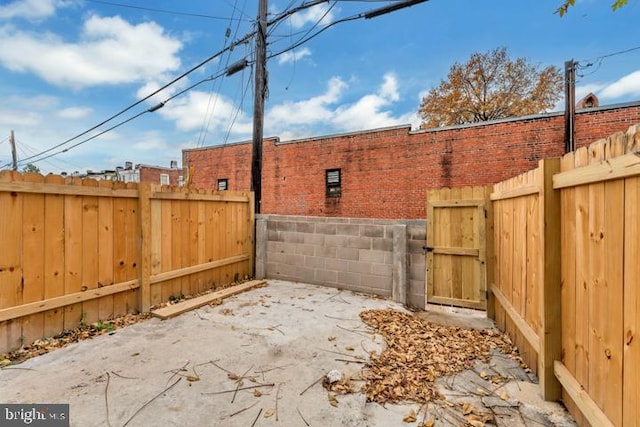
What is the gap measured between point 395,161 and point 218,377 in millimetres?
10389

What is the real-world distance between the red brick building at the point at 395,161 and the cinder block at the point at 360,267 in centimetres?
549

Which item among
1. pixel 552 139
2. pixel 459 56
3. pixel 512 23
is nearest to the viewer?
pixel 552 139

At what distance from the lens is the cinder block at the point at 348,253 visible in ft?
16.5

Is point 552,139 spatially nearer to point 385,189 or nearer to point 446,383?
point 385,189

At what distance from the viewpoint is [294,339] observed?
317cm

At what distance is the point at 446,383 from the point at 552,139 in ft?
33.1


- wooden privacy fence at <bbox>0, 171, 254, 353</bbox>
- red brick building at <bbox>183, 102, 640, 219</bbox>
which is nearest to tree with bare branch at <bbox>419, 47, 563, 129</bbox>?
red brick building at <bbox>183, 102, 640, 219</bbox>

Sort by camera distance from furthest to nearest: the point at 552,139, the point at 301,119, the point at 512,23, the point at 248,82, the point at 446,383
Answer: the point at 301,119 < the point at 512,23 < the point at 552,139 < the point at 248,82 < the point at 446,383

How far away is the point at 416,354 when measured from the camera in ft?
9.32

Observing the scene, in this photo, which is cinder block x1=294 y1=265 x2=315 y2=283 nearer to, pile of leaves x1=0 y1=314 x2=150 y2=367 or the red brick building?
pile of leaves x1=0 y1=314 x2=150 y2=367

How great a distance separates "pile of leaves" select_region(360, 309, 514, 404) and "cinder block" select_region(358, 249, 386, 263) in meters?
0.97

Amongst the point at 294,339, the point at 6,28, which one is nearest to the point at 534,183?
the point at 294,339

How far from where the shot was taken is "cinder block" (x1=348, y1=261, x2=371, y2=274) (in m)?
4.92

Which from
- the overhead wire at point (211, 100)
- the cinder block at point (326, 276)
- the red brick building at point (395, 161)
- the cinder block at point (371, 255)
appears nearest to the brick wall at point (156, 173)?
the red brick building at point (395, 161)
